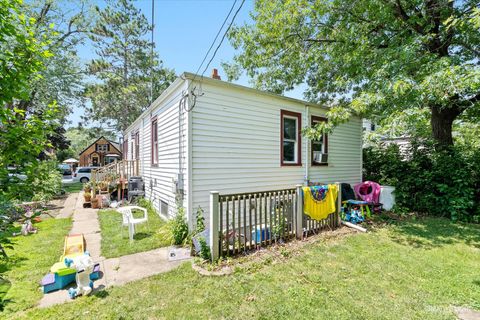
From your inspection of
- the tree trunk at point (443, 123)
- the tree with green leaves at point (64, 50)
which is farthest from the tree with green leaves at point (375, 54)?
the tree with green leaves at point (64, 50)

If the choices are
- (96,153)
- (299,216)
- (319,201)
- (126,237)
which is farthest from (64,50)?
(96,153)

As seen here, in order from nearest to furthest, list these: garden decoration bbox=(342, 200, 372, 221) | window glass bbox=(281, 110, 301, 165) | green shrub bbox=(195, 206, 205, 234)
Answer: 1. green shrub bbox=(195, 206, 205, 234)
2. garden decoration bbox=(342, 200, 372, 221)
3. window glass bbox=(281, 110, 301, 165)

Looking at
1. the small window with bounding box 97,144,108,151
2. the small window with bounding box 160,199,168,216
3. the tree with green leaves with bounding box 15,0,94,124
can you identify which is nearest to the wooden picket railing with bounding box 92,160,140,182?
the small window with bounding box 160,199,168,216

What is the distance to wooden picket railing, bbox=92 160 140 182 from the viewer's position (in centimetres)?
1014

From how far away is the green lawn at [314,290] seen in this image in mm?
2756

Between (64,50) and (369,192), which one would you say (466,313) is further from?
(64,50)

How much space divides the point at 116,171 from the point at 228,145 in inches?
282

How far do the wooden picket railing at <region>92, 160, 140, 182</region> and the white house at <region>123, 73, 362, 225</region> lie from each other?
227cm

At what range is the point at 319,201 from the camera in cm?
541

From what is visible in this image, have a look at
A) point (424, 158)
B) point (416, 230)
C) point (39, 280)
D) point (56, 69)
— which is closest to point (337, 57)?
point (424, 158)

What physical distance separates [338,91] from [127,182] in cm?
1047

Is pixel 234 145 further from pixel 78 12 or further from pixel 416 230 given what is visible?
pixel 78 12

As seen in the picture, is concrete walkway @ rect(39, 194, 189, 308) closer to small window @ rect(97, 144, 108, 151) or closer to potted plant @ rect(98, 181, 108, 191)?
potted plant @ rect(98, 181, 108, 191)

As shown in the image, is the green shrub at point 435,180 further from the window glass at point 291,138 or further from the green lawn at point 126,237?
the green lawn at point 126,237
